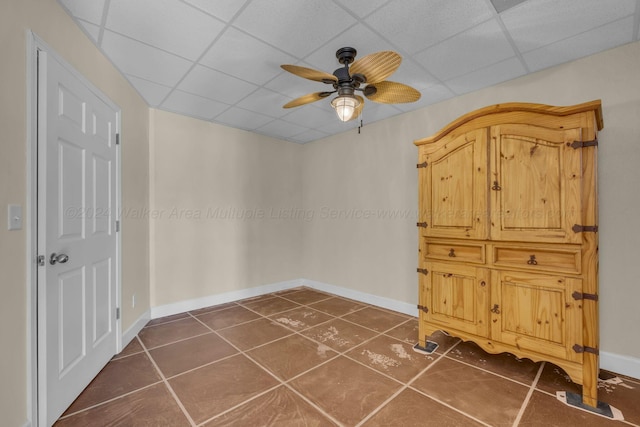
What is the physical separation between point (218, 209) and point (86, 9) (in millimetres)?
2602

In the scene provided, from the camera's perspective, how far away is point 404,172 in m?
3.67

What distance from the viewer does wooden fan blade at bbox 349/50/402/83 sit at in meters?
1.75

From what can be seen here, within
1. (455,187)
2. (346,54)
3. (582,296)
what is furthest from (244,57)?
(582,296)

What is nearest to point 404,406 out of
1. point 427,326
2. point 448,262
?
point 427,326

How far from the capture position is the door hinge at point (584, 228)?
186cm

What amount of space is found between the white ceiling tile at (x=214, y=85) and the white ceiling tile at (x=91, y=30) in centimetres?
70

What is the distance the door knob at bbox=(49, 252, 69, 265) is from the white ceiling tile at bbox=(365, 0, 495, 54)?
99.7 inches

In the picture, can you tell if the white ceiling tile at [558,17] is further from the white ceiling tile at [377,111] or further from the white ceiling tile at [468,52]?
the white ceiling tile at [377,111]

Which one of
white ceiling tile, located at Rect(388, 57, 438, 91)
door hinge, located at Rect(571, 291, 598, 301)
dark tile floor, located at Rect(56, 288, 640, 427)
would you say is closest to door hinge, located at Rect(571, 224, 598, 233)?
door hinge, located at Rect(571, 291, 598, 301)

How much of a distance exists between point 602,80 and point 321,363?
3.35 meters

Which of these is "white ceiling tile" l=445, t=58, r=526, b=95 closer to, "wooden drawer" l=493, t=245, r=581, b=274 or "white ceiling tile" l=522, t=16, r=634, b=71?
"white ceiling tile" l=522, t=16, r=634, b=71

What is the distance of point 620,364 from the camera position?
221 centimetres

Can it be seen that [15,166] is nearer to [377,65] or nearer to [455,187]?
[377,65]

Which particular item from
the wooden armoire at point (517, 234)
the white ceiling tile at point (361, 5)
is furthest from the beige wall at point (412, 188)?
the white ceiling tile at point (361, 5)
